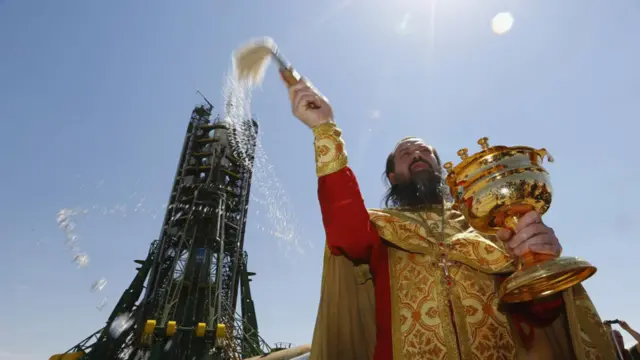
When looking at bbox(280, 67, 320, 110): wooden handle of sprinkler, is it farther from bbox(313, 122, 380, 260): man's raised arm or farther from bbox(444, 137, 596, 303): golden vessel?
bbox(444, 137, 596, 303): golden vessel

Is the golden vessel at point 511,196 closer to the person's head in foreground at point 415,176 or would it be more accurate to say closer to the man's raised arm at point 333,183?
the man's raised arm at point 333,183

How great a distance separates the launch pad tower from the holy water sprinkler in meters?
21.7

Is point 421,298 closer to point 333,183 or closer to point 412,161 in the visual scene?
point 333,183

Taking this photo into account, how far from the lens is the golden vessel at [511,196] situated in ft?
4.90

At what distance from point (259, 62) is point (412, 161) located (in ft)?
4.92

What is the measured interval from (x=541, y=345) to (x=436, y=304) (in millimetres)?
615

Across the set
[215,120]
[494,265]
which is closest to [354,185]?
[494,265]

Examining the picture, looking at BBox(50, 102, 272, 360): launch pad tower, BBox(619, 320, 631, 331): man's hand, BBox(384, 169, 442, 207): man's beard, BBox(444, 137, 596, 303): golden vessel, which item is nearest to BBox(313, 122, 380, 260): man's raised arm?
BBox(444, 137, 596, 303): golden vessel

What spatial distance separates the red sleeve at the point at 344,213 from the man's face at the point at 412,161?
0.89 m

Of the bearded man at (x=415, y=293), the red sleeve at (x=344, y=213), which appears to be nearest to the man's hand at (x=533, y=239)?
the bearded man at (x=415, y=293)

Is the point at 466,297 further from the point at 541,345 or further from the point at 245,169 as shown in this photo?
the point at 245,169

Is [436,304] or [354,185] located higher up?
[354,185]

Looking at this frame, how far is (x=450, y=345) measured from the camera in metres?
1.92

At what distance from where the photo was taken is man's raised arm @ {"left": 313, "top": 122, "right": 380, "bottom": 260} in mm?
2119
